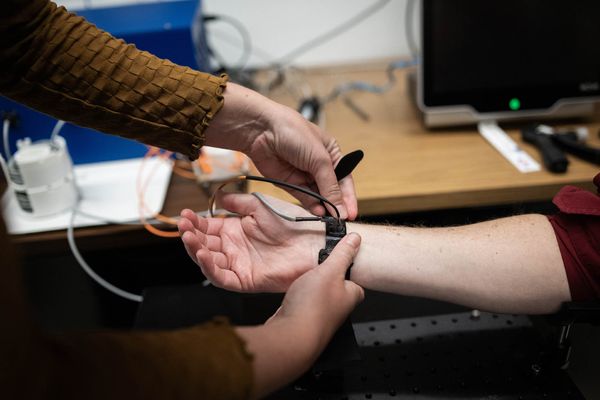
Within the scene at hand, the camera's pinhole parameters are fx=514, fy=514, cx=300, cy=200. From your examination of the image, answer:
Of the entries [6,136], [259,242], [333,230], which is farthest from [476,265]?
[6,136]

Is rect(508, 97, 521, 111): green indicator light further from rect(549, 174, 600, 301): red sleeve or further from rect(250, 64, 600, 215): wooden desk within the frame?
rect(549, 174, 600, 301): red sleeve

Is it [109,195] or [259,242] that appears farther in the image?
[109,195]

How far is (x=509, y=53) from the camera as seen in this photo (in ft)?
4.11

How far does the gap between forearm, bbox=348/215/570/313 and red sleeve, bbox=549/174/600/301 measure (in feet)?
0.05

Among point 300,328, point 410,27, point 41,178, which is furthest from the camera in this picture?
point 410,27

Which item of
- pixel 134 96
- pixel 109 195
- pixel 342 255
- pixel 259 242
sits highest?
pixel 134 96

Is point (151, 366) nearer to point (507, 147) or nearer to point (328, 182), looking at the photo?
point (328, 182)

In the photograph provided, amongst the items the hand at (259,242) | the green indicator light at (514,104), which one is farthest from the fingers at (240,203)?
the green indicator light at (514,104)

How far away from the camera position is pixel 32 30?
82 centimetres

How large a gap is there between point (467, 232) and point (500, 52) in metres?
0.55

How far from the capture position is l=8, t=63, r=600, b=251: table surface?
1090 millimetres

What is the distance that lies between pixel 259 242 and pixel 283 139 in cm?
20

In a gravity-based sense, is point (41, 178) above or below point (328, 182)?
below

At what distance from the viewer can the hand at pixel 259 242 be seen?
892 mm
